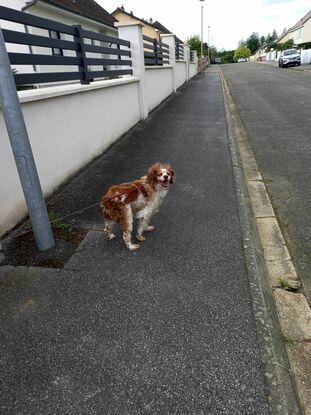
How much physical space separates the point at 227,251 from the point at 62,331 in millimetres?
1809

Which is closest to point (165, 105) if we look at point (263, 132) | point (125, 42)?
point (125, 42)

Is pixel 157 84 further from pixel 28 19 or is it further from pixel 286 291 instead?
pixel 286 291

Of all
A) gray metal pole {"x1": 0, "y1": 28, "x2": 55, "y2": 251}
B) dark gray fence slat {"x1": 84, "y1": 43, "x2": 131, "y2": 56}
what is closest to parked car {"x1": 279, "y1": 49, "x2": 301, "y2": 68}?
dark gray fence slat {"x1": 84, "y1": 43, "x2": 131, "y2": 56}

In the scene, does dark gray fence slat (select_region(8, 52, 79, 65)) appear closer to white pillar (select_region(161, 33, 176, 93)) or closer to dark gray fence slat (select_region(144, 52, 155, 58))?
dark gray fence slat (select_region(144, 52, 155, 58))

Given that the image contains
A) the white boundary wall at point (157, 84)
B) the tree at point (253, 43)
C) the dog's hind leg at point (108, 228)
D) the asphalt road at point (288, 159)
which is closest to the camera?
the dog's hind leg at point (108, 228)

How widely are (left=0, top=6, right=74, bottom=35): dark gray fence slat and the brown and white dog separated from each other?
2519 millimetres

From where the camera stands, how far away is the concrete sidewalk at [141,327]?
1.95m

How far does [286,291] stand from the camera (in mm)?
2900

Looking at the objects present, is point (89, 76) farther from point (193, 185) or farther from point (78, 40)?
point (193, 185)

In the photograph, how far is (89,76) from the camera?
6.11m

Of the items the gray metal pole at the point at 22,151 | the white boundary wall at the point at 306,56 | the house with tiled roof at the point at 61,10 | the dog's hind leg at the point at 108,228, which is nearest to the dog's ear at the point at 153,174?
the dog's hind leg at the point at 108,228

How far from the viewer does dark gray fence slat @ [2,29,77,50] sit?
→ 3.88 metres

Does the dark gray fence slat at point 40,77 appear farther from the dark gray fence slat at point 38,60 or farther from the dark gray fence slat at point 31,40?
the dark gray fence slat at point 31,40

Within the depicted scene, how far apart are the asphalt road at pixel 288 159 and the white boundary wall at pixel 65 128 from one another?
127 inches
